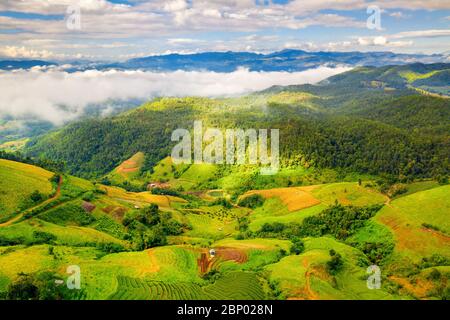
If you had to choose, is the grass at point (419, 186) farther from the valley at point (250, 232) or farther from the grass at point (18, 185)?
the grass at point (18, 185)

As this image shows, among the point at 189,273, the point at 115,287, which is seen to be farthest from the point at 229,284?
the point at 115,287

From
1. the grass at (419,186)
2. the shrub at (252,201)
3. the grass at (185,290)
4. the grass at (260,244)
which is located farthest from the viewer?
the shrub at (252,201)

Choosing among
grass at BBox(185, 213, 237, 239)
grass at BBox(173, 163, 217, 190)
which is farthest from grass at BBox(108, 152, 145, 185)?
grass at BBox(185, 213, 237, 239)

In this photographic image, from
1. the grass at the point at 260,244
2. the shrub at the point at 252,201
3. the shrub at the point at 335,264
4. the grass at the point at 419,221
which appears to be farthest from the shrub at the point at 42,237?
the grass at the point at 419,221

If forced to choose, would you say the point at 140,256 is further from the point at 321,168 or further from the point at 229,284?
the point at 321,168

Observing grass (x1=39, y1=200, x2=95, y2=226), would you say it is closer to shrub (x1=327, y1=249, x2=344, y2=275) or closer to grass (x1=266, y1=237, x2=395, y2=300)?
grass (x1=266, y1=237, x2=395, y2=300)

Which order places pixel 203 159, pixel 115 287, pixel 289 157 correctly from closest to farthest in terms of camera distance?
pixel 115 287
pixel 289 157
pixel 203 159
